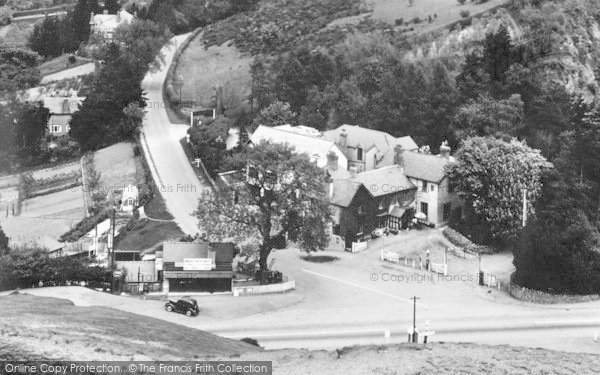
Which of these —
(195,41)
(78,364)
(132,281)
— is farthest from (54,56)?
(78,364)

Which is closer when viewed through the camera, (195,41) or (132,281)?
(132,281)

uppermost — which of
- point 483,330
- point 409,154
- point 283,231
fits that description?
point 409,154

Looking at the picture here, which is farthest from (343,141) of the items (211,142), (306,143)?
(211,142)

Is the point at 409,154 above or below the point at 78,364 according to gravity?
above

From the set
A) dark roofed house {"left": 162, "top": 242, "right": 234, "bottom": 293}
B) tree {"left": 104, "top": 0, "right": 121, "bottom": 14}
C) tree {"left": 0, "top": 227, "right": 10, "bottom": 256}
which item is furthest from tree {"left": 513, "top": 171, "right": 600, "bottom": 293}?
tree {"left": 104, "top": 0, "right": 121, "bottom": 14}

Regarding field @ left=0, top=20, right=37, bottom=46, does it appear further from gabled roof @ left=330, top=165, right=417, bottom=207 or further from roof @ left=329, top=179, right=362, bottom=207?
roof @ left=329, top=179, right=362, bottom=207

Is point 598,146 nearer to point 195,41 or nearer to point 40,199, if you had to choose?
point 40,199

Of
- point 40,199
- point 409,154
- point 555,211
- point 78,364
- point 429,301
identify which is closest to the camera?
point 78,364
